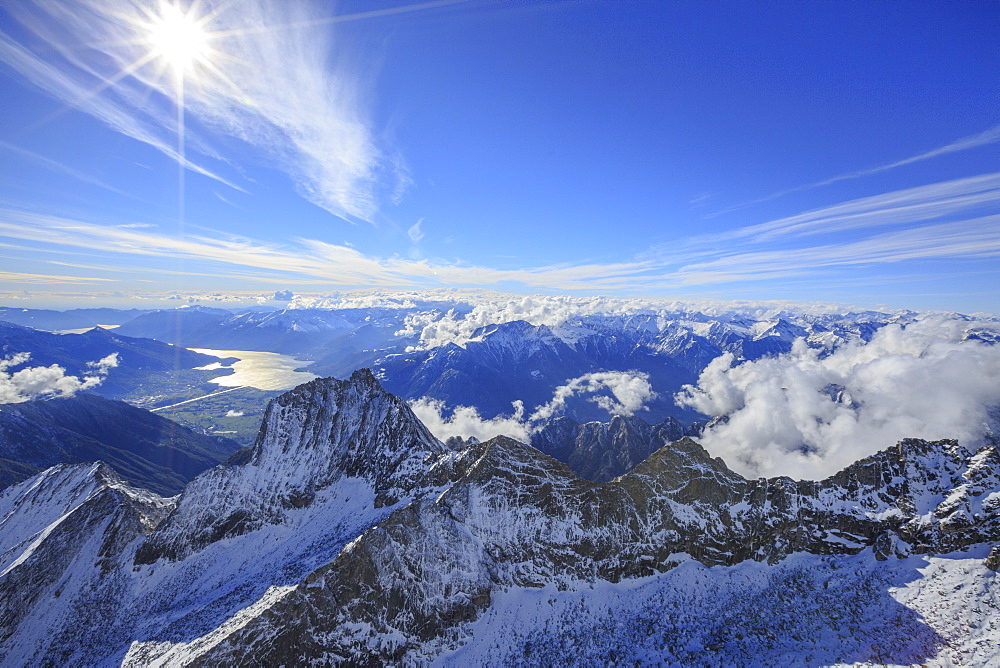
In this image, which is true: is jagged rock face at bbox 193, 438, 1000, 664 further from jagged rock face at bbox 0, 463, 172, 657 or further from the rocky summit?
jagged rock face at bbox 0, 463, 172, 657

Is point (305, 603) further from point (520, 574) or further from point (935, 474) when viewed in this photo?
point (935, 474)

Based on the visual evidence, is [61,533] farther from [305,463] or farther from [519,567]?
[519,567]

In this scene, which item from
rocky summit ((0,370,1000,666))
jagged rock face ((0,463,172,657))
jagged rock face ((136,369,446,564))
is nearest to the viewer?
rocky summit ((0,370,1000,666))

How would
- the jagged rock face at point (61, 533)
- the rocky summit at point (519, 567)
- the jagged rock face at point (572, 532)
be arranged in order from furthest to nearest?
the jagged rock face at point (61, 533) → the jagged rock face at point (572, 532) → the rocky summit at point (519, 567)

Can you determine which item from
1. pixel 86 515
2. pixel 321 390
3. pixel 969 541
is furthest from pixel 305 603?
pixel 969 541

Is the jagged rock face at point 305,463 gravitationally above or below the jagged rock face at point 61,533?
above

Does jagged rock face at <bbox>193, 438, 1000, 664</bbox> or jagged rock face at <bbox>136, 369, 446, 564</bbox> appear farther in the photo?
jagged rock face at <bbox>136, 369, 446, 564</bbox>

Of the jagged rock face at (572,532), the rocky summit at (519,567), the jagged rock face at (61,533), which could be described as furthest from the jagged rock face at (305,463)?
the jagged rock face at (572,532)

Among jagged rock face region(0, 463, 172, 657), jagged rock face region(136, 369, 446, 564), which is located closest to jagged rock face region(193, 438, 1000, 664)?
jagged rock face region(136, 369, 446, 564)

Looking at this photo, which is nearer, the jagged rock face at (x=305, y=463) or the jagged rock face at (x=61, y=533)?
the jagged rock face at (x=61, y=533)

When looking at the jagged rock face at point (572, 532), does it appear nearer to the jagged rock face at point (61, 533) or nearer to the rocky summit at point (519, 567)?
the rocky summit at point (519, 567)
